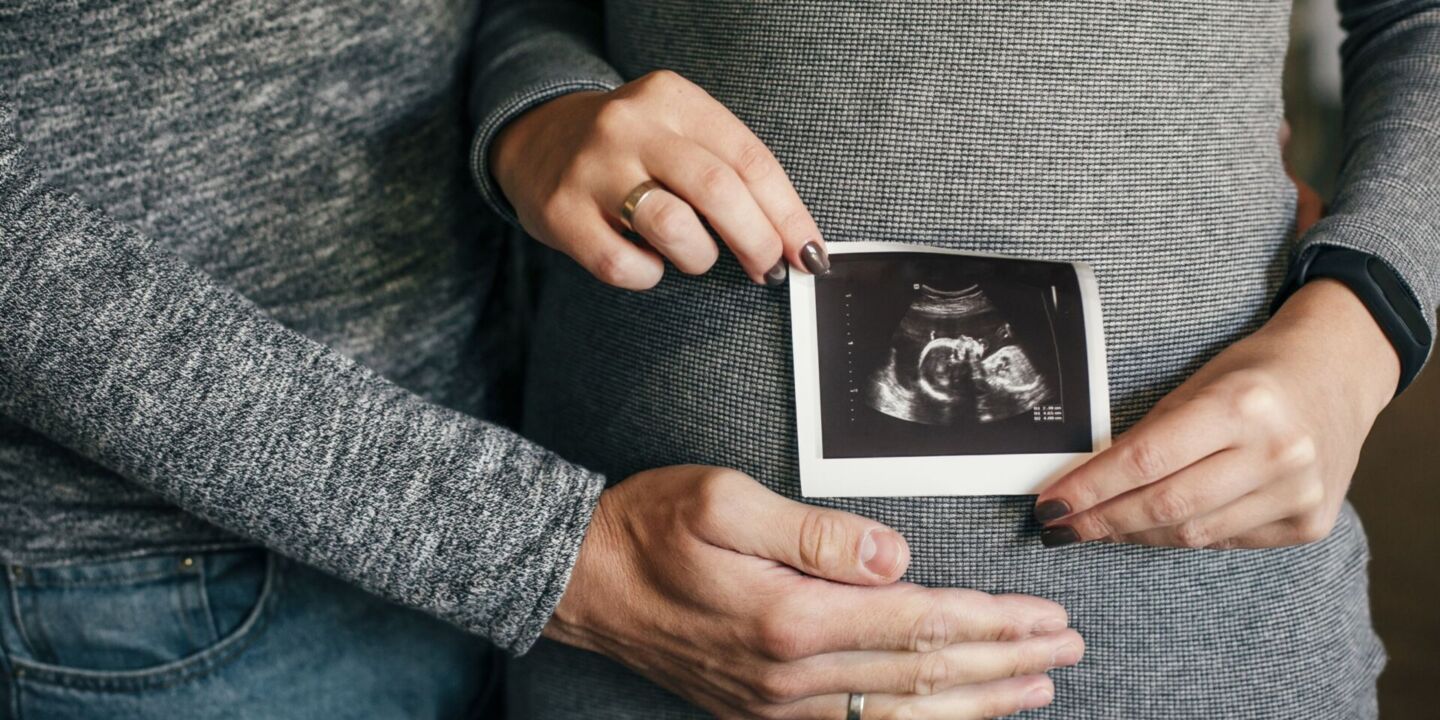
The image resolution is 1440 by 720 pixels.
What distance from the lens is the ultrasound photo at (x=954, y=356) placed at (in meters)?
0.69

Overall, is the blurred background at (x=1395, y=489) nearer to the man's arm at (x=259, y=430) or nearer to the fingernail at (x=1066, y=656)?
the fingernail at (x=1066, y=656)

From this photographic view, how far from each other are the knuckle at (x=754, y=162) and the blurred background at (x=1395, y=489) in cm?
78

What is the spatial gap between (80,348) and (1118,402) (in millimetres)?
706

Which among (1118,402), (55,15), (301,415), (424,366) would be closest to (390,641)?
(424,366)

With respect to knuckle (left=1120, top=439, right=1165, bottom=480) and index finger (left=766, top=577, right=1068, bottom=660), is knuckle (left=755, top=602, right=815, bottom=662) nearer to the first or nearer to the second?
index finger (left=766, top=577, right=1068, bottom=660)

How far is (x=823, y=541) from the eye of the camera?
68 centimetres

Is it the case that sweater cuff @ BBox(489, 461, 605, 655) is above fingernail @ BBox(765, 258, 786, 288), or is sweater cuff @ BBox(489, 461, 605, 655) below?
below

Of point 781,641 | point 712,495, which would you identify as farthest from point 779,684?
point 712,495

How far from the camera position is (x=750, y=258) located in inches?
26.2

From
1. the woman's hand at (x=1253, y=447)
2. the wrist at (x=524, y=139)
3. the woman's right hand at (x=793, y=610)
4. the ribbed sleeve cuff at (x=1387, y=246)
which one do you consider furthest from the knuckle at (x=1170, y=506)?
the wrist at (x=524, y=139)

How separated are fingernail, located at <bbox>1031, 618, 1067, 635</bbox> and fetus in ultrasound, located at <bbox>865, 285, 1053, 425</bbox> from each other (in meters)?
0.15

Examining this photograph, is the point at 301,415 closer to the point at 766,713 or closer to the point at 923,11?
the point at 766,713

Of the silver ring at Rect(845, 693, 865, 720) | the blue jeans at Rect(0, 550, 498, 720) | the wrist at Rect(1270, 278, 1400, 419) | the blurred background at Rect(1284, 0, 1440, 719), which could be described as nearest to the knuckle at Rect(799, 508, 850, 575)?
the silver ring at Rect(845, 693, 865, 720)

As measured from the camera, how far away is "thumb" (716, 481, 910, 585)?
2.23ft
